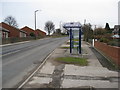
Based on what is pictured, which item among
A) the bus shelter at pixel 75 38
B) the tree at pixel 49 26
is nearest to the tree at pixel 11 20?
the tree at pixel 49 26

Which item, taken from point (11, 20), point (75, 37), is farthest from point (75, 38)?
point (11, 20)

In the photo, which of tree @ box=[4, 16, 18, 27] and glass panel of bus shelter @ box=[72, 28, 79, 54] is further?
tree @ box=[4, 16, 18, 27]

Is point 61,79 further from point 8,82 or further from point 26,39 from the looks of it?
point 26,39

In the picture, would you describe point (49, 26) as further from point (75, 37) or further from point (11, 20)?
point (75, 37)

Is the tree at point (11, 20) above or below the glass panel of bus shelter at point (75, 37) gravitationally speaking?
above

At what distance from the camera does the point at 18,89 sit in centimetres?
735

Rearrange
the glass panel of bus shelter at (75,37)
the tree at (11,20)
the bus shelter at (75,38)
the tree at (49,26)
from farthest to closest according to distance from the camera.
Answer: the tree at (49,26), the tree at (11,20), the glass panel of bus shelter at (75,37), the bus shelter at (75,38)

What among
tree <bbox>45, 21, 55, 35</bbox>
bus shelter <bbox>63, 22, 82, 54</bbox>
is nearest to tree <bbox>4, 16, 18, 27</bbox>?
tree <bbox>45, 21, 55, 35</bbox>

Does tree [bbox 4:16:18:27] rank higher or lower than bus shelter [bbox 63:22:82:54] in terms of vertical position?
higher

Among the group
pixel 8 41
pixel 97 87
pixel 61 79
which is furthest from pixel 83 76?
pixel 8 41

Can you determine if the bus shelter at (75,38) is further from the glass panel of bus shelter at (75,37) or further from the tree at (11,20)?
the tree at (11,20)

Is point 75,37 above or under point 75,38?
above

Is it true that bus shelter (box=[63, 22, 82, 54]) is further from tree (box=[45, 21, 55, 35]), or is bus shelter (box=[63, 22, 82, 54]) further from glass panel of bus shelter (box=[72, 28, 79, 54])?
tree (box=[45, 21, 55, 35])

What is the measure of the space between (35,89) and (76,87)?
157cm
